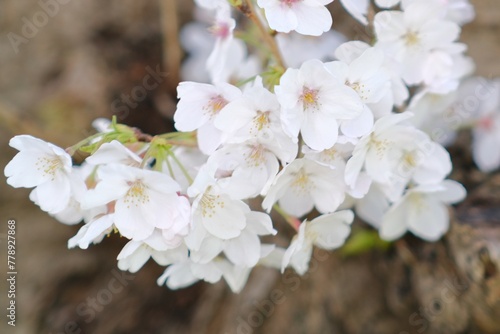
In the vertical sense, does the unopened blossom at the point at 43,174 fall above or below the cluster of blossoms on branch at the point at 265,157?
above

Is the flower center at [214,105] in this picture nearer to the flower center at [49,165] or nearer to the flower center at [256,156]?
the flower center at [256,156]

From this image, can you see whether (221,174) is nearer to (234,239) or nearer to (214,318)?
(234,239)

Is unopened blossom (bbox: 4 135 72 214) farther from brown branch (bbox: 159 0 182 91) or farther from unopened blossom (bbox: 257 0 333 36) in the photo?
A: brown branch (bbox: 159 0 182 91)

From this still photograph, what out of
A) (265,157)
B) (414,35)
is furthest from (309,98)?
(414,35)

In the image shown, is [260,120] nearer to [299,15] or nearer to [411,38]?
[299,15]

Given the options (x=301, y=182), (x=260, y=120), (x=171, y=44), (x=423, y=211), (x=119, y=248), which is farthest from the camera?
(x=171, y=44)

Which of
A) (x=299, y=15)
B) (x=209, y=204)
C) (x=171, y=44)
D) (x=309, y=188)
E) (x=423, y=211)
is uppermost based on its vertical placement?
(x=299, y=15)

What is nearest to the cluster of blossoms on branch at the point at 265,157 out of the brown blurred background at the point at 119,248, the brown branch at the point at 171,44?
the brown blurred background at the point at 119,248
